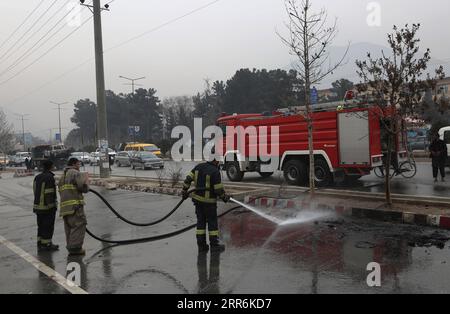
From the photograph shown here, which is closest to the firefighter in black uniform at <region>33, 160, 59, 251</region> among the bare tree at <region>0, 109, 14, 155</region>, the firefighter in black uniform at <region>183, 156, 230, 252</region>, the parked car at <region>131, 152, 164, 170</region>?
the firefighter in black uniform at <region>183, 156, 230, 252</region>

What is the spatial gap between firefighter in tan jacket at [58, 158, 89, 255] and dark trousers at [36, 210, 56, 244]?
0.64 meters

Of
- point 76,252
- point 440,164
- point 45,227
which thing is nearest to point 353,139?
point 440,164

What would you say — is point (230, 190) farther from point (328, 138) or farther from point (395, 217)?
point (395, 217)

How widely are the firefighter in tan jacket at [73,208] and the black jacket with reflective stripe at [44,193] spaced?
2.10 feet

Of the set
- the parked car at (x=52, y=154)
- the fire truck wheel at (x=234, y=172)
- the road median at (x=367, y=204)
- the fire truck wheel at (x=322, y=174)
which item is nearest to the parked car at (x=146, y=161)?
the parked car at (x=52, y=154)

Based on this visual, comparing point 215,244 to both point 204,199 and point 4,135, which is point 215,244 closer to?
point 204,199

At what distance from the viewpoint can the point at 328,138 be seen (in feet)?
45.9

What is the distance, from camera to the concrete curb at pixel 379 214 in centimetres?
802

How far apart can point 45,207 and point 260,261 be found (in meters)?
4.05

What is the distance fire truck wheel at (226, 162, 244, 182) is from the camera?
1750cm

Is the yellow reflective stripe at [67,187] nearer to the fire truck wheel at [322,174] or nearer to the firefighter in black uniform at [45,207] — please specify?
the firefighter in black uniform at [45,207]

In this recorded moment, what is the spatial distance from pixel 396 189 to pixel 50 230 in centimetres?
993

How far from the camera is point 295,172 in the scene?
599 inches

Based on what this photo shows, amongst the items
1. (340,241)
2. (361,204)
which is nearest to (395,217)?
(361,204)
